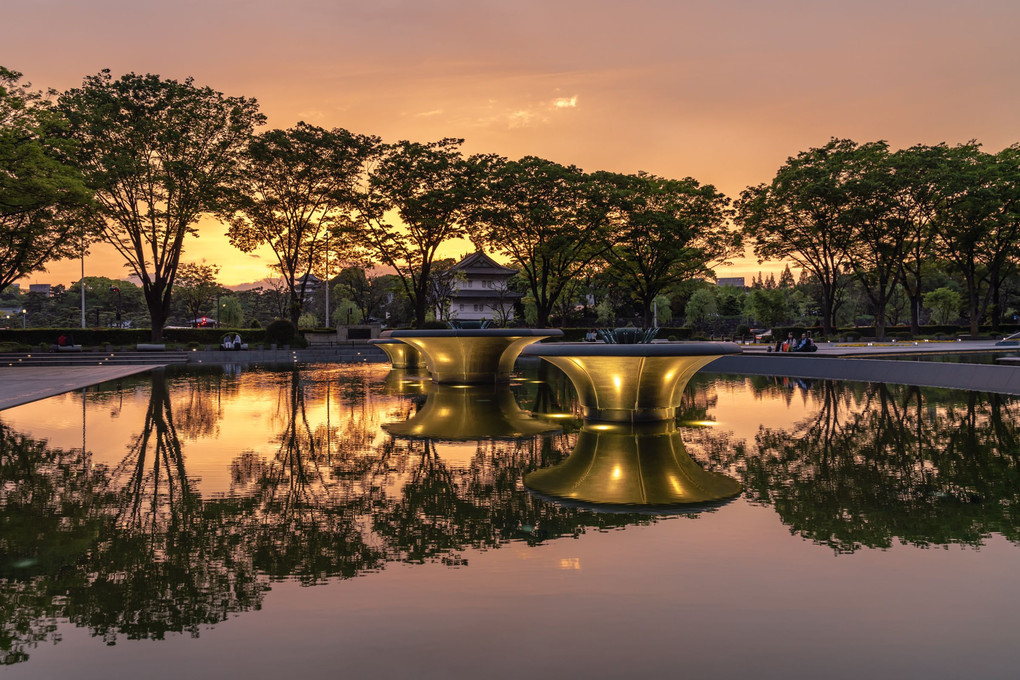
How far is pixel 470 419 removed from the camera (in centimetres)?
1487

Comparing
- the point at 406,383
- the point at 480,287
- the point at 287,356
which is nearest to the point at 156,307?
the point at 287,356

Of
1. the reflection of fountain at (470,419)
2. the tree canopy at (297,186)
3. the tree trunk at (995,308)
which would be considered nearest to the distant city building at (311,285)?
the tree canopy at (297,186)

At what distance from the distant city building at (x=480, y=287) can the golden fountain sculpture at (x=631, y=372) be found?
76.5 meters

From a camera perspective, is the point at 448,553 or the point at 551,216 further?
the point at 551,216

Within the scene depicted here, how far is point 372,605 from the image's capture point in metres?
5.04

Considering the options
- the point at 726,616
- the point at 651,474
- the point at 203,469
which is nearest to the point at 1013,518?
the point at 651,474

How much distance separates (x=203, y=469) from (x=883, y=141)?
1879 inches

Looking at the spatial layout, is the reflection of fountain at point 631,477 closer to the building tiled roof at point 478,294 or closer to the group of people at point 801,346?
the group of people at point 801,346

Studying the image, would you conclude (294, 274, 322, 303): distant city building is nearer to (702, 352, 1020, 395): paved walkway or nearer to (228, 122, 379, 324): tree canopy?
(228, 122, 379, 324): tree canopy

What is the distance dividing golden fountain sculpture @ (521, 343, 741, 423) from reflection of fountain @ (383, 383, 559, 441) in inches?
44.0

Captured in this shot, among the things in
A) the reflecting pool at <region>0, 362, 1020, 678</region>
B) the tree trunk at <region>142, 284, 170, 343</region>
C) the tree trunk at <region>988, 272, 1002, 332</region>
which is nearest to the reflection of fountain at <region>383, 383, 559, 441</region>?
the reflecting pool at <region>0, 362, 1020, 678</region>

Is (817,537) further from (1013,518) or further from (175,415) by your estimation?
(175,415)

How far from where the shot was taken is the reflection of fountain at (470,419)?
1303cm

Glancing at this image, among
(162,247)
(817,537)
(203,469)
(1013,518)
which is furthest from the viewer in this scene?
(162,247)
